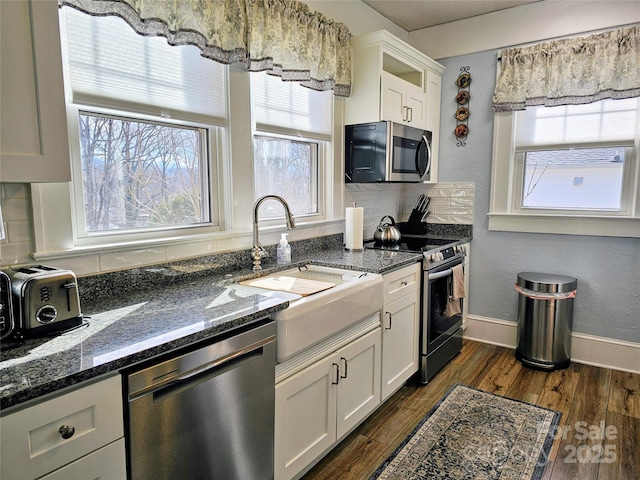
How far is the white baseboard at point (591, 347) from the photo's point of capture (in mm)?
3090

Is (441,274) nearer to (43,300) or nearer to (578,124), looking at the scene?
(578,124)

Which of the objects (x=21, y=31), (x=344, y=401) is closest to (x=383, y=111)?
(x=344, y=401)

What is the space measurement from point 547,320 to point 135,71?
3125 millimetres

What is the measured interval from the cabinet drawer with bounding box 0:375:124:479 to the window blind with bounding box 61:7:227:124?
44.7 inches

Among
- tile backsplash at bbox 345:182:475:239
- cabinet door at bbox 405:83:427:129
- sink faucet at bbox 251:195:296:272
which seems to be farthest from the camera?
tile backsplash at bbox 345:182:475:239

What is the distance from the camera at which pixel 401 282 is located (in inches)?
100.0

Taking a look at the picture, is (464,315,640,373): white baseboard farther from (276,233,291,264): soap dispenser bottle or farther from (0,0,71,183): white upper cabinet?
(0,0,71,183): white upper cabinet

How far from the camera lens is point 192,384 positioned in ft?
4.28

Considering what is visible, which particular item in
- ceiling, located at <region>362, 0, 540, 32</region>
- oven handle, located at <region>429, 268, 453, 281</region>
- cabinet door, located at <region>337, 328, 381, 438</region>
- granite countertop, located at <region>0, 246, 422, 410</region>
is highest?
ceiling, located at <region>362, 0, 540, 32</region>

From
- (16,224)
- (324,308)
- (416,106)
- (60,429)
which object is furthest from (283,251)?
(416,106)

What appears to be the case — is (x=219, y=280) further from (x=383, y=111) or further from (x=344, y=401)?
(x=383, y=111)

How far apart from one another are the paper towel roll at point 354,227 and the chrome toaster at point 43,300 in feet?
6.02

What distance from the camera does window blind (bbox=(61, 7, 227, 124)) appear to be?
5.19 ft

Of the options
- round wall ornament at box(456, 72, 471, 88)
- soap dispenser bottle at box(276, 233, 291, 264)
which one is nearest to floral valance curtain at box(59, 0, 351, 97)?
soap dispenser bottle at box(276, 233, 291, 264)
